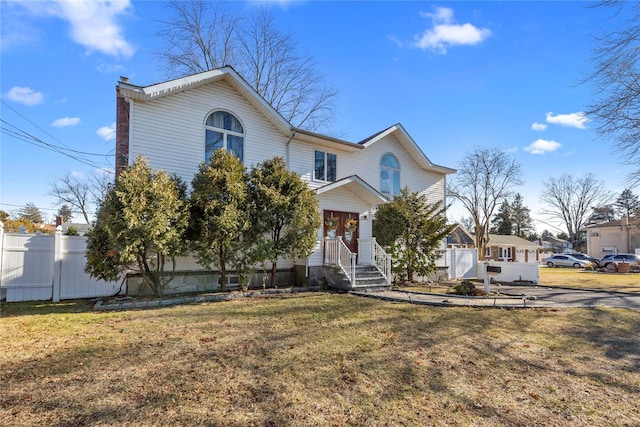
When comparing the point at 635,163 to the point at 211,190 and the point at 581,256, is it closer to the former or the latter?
the point at 211,190

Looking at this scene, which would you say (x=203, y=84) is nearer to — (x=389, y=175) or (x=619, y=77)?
(x=389, y=175)

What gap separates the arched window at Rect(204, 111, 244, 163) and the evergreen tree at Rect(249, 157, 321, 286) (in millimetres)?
1713

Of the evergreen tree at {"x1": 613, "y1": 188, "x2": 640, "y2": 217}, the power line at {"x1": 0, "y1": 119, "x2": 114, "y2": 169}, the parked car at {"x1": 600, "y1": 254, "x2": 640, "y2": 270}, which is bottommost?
the parked car at {"x1": 600, "y1": 254, "x2": 640, "y2": 270}

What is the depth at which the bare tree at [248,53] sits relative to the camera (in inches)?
859

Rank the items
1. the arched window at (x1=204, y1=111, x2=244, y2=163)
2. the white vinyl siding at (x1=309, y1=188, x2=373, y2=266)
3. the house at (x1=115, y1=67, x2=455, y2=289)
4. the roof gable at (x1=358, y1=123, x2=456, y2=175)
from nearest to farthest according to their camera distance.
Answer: the house at (x1=115, y1=67, x2=455, y2=289) < the arched window at (x1=204, y1=111, x2=244, y2=163) < the white vinyl siding at (x1=309, y1=188, x2=373, y2=266) < the roof gable at (x1=358, y1=123, x2=456, y2=175)

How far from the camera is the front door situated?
42.9 ft

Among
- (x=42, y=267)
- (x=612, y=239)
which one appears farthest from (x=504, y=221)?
(x=42, y=267)

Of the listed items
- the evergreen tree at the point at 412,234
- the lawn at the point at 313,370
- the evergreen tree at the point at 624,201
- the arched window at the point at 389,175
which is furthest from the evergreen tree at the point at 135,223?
the evergreen tree at the point at 624,201

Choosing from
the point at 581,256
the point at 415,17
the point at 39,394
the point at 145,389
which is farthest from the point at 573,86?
the point at 581,256

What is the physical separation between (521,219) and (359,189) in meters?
58.7

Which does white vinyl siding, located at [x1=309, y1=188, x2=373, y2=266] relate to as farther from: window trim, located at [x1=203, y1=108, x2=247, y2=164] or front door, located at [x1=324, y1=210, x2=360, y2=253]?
window trim, located at [x1=203, y1=108, x2=247, y2=164]

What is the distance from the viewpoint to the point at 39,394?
11.2 feet

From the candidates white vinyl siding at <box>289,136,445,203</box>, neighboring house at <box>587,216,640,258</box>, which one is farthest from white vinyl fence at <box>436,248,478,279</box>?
neighboring house at <box>587,216,640,258</box>

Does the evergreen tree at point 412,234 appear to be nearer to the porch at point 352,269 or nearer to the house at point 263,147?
the house at point 263,147
